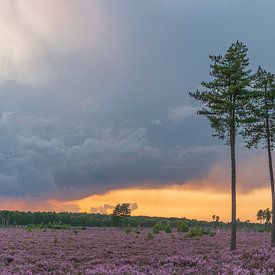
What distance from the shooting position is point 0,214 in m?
156

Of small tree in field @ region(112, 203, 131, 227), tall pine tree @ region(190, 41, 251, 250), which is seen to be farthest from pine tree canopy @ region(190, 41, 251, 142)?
small tree in field @ region(112, 203, 131, 227)

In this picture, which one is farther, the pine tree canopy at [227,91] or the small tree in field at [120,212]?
the small tree in field at [120,212]

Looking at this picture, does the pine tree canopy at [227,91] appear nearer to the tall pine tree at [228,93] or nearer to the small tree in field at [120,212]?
the tall pine tree at [228,93]

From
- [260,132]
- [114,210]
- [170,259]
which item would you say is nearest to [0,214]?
[114,210]

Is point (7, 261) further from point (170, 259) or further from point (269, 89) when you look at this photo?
point (269, 89)

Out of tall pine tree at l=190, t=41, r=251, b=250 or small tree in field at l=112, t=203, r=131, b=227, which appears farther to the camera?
small tree in field at l=112, t=203, r=131, b=227

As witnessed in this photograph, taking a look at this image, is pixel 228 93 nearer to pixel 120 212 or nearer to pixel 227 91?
pixel 227 91

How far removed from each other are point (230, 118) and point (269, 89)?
5923 mm

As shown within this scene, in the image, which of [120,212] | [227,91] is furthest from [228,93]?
[120,212]

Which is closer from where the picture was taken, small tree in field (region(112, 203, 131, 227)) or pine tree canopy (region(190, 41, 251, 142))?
pine tree canopy (region(190, 41, 251, 142))

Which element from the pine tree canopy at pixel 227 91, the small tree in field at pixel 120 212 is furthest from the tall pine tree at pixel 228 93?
the small tree in field at pixel 120 212

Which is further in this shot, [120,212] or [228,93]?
[120,212]

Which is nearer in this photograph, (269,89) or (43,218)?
(269,89)

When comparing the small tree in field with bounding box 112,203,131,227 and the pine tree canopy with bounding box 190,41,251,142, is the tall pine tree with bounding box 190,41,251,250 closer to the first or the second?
the pine tree canopy with bounding box 190,41,251,142
